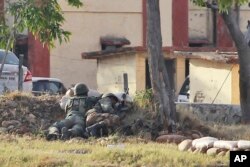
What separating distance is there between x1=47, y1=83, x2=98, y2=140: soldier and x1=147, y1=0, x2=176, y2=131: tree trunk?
130 cm

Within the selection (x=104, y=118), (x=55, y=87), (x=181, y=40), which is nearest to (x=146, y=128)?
(x=104, y=118)

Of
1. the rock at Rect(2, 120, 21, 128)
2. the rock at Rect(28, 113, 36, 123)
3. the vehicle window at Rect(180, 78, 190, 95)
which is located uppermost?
the vehicle window at Rect(180, 78, 190, 95)

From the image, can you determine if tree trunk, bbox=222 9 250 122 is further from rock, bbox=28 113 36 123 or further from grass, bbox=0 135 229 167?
grass, bbox=0 135 229 167

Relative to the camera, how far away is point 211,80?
92.8 feet

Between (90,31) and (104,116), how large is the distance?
67.2 ft

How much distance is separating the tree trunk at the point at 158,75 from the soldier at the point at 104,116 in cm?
82

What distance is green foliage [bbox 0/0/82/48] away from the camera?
719 inches

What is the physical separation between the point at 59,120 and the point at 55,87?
11.6m

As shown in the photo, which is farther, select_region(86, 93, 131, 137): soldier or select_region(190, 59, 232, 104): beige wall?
select_region(190, 59, 232, 104): beige wall

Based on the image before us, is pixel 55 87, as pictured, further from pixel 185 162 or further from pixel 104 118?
pixel 185 162

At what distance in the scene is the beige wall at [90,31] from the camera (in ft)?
123

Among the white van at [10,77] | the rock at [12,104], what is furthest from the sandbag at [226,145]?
the white van at [10,77]

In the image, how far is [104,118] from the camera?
58.1 feet

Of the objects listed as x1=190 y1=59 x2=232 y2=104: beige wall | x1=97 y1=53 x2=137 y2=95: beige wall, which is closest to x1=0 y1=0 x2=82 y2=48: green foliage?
x1=190 y1=59 x2=232 y2=104: beige wall
